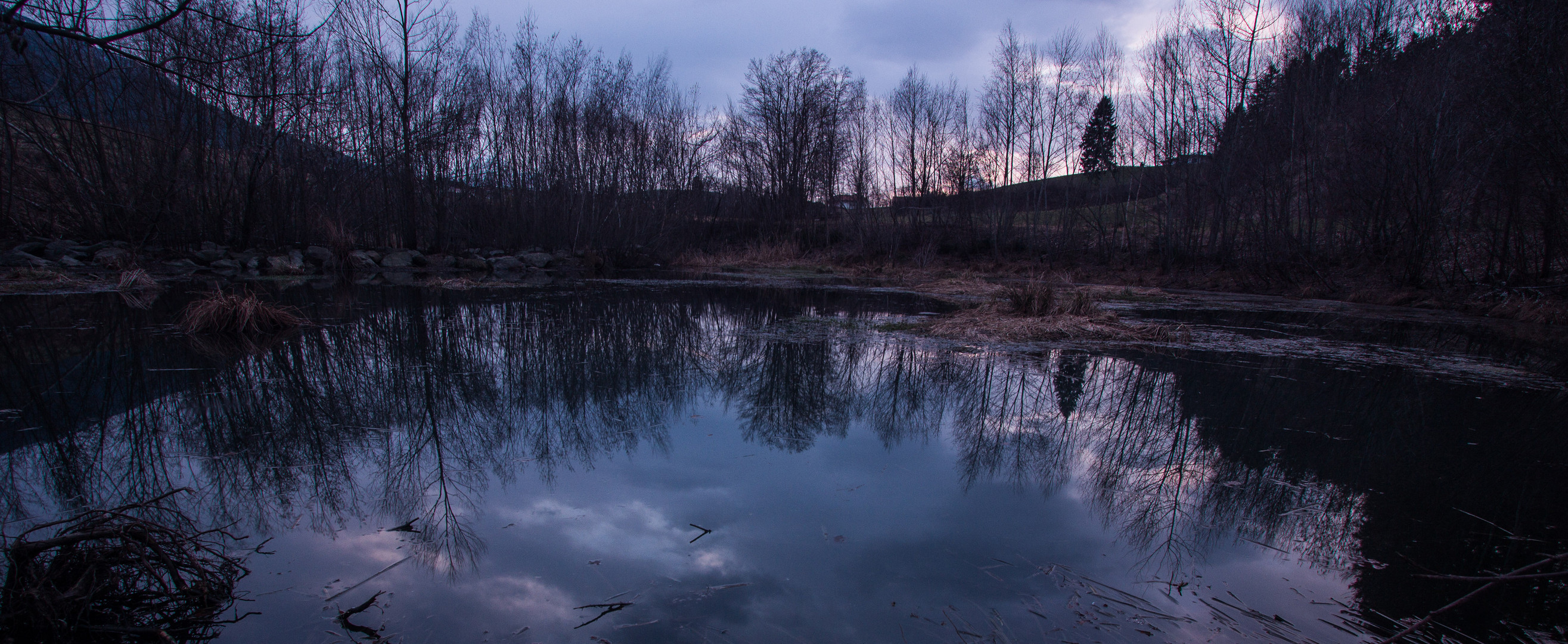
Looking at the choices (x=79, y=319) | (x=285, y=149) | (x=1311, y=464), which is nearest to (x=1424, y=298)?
(x=1311, y=464)

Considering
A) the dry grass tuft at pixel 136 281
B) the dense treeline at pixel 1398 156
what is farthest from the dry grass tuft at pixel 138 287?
the dense treeline at pixel 1398 156

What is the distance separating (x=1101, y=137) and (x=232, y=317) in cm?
3125

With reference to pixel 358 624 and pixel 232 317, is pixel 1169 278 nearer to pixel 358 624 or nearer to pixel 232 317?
pixel 358 624

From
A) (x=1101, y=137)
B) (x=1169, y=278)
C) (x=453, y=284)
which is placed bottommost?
(x=453, y=284)

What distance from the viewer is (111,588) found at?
6.59 feet

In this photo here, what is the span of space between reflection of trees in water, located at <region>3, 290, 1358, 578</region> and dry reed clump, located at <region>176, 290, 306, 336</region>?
17.6 inches

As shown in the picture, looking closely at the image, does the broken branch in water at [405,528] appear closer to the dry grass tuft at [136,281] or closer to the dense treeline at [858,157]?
the dense treeline at [858,157]

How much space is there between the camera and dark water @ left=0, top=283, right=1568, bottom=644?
2.39 metres

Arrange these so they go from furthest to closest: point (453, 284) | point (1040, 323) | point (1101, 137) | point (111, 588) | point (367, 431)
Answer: point (1101, 137), point (453, 284), point (1040, 323), point (367, 431), point (111, 588)

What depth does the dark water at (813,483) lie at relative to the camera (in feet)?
7.84

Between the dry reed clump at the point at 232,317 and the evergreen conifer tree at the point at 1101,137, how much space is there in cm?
2575

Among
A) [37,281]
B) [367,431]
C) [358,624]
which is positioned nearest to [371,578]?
[358,624]

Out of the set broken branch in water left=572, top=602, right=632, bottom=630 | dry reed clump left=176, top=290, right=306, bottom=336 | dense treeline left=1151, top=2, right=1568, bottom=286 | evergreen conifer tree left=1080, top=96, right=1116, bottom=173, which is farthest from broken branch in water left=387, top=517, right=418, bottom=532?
evergreen conifer tree left=1080, top=96, right=1116, bottom=173

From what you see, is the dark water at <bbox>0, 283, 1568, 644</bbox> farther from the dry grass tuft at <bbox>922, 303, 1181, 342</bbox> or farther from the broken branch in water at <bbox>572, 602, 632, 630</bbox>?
the dry grass tuft at <bbox>922, 303, 1181, 342</bbox>
